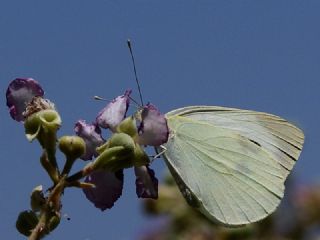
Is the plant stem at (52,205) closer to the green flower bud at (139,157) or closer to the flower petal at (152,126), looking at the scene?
the green flower bud at (139,157)

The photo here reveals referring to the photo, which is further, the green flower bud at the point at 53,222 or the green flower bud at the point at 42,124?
the green flower bud at the point at 42,124

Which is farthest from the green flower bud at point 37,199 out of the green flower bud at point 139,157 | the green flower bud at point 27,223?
the green flower bud at point 139,157

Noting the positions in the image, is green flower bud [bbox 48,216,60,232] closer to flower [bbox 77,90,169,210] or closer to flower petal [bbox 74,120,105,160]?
flower [bbox 77,90,169,210]

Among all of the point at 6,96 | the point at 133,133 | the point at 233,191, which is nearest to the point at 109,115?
the point at 133,133

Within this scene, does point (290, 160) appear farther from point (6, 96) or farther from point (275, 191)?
point (6, 96)

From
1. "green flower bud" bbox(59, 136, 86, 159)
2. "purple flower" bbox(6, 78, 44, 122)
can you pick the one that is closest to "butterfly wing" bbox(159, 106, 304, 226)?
Answer: "purple flower" bbox(6, 78, 44, 122)
